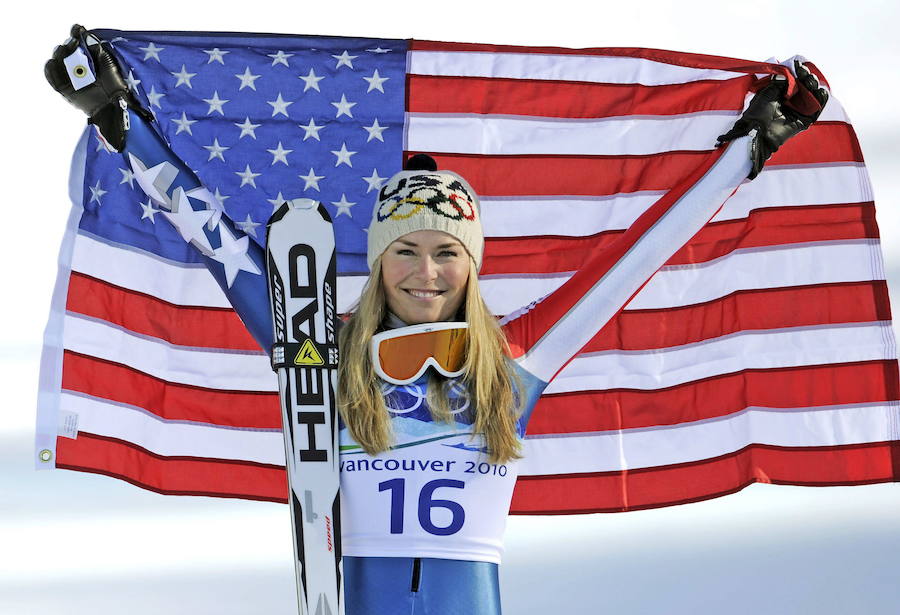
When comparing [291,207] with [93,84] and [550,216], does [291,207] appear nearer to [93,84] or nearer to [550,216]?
[93,84]

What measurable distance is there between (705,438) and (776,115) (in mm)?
1335

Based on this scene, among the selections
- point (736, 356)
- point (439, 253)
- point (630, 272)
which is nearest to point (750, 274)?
point (736, 356)

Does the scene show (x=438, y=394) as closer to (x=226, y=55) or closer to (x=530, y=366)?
(x=530, y=366)

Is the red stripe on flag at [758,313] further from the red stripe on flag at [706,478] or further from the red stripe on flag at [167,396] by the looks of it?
the red stripe on flag at [167,396]

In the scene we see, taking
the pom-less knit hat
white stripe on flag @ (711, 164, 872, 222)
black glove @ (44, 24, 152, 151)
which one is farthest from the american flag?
the pom-less knit hat

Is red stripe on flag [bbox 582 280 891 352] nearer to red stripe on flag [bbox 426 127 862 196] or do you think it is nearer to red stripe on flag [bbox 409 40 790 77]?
red stripe on flag [bbox 426 127 862 196]

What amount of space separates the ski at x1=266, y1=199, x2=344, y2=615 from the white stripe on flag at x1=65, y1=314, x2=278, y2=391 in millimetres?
1238

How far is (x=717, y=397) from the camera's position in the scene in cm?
487

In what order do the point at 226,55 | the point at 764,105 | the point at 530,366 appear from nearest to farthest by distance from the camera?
the point at 530,366, the point at 764,105, the point at 226,55

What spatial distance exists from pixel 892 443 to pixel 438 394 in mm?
2114

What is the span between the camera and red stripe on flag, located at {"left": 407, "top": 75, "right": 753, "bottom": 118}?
4.86 metres

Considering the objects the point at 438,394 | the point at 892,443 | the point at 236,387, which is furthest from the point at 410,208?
the point at 892,443

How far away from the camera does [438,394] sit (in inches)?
139

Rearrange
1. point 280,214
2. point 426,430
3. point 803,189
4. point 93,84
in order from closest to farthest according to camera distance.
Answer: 1. point 426,430
2. point 280,214
3. point 93,84
4. point 803,189
